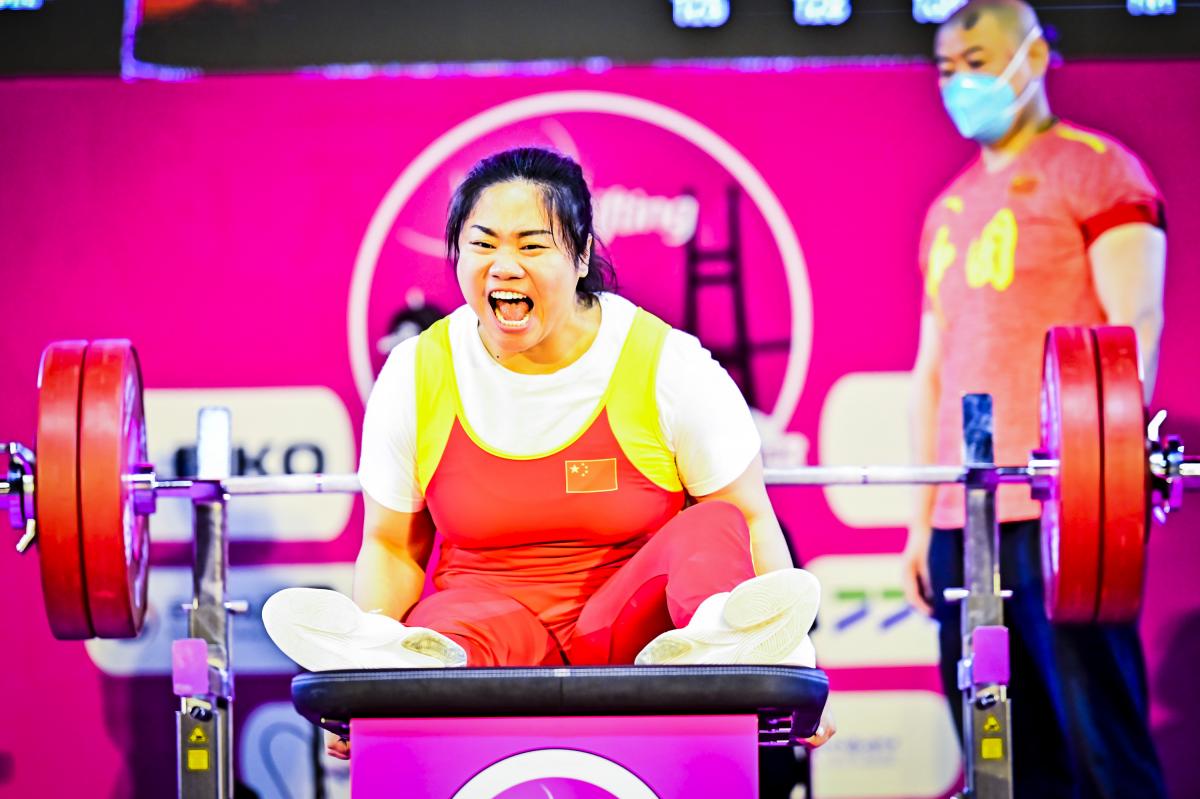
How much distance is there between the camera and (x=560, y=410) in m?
2.62

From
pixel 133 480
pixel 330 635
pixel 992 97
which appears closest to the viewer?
pixel 330 635

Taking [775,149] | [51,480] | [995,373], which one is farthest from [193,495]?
[995,373]

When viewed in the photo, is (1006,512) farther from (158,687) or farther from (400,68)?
(158,687)

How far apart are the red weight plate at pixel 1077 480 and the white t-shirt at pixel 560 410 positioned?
1.94ft

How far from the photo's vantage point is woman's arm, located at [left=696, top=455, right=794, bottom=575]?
2.63 metres

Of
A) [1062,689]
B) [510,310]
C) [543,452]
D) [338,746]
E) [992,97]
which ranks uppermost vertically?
[992,97]

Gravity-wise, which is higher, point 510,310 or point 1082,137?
point 1082,137

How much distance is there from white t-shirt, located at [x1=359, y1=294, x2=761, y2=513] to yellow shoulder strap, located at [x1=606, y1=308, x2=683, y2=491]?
0.01 m

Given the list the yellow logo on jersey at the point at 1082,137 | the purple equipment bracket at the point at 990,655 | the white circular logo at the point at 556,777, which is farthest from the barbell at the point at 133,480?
the yellow logo on jersey at the point at 1082,137

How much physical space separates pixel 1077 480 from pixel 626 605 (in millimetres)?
915

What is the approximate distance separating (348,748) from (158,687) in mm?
1472

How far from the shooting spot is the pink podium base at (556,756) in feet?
7.00

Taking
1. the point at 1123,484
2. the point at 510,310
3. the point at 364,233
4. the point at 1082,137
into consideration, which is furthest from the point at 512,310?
the point at 1082,137

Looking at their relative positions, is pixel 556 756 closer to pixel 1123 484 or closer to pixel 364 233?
pixel 1123 484
